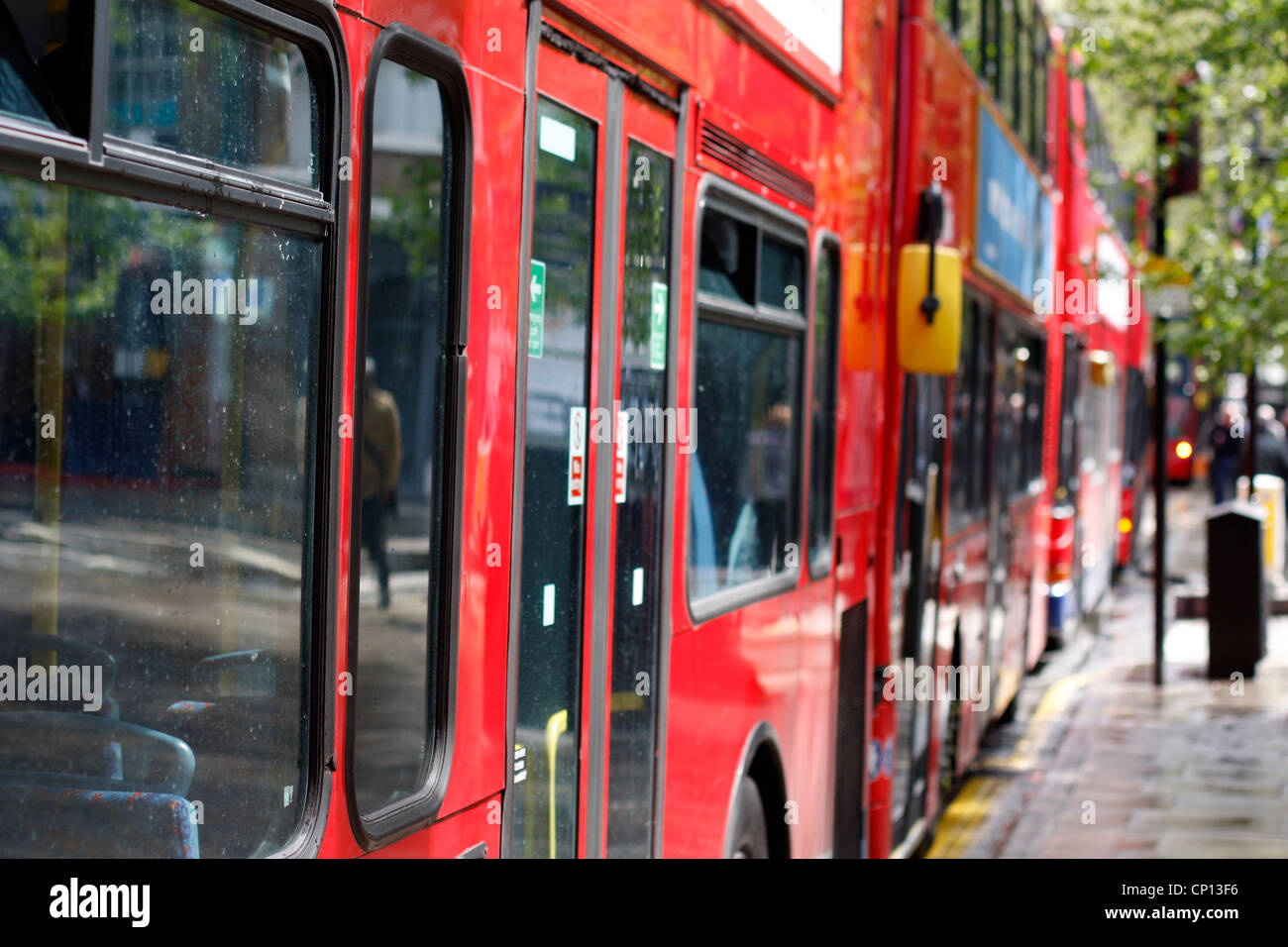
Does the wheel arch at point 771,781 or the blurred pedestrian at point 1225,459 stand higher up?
the blurred pedestrian at point 1225,459

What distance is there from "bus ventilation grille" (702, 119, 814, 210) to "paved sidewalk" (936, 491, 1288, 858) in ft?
12.2

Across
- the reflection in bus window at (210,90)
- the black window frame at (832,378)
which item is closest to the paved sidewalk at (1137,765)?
the black window frame at (832,378)

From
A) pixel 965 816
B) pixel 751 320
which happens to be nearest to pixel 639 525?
pixel 751 320

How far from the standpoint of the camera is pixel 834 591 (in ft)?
17.2

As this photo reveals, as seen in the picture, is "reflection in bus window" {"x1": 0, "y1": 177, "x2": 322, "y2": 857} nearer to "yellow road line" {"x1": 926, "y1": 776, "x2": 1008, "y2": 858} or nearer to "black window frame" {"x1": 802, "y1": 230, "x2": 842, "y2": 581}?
"black window frame" {"x1": 802, "y1": 230, "x2": 842, "y2": 581}

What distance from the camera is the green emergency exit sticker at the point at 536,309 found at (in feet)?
9.08

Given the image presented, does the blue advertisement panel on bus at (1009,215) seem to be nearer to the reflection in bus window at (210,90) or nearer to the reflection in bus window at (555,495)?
the reflection in bus window at (555,495)

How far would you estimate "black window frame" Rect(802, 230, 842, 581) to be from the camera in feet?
15.9

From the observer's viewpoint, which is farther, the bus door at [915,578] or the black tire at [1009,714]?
the black tire at [1009,714]

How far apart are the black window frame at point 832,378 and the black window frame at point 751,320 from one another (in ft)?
0.19

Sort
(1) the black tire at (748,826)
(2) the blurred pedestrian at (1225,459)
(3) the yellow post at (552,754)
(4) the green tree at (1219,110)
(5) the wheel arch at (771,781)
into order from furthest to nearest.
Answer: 1. (2) the blurred pedestrian at (1225,459)
2. (4) the green tree at (1219,110)
3. (5) the wheel arch at (771,781)
4. (1) the black tire at (748,826)
5. (3) the yellow post at (552,754)

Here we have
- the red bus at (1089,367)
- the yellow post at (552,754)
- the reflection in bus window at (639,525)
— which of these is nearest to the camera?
the yellow post at (552,754)

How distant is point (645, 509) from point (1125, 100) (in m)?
11.5
